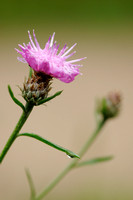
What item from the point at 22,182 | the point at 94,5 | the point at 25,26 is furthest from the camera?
the point at 94,5

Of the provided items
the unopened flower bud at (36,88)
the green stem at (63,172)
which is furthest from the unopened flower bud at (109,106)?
the unopened flower bud at (36,88)

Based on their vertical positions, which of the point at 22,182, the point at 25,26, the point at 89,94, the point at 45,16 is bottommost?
the point at 22,182

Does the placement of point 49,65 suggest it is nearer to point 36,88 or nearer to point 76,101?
point 36,88

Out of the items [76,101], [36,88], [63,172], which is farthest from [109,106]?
[76,101]

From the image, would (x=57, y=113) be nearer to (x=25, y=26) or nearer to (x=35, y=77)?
(x=25, y=26)

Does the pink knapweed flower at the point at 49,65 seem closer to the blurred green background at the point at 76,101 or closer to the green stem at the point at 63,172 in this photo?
the green stem at the point at 63,172

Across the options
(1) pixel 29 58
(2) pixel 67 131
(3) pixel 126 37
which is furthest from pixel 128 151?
(1) pixel 29 58
